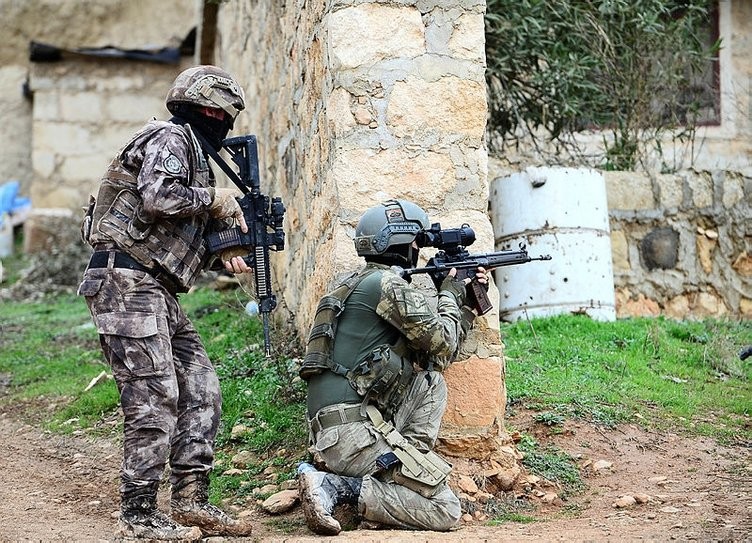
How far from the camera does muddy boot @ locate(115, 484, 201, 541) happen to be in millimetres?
4320

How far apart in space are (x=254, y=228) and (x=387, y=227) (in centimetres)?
58

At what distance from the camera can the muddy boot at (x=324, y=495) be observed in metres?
4.35

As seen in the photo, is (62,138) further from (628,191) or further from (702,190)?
(702,190)

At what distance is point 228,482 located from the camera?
17.3ft

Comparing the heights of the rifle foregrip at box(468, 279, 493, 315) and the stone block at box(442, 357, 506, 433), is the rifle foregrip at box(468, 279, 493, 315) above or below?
above

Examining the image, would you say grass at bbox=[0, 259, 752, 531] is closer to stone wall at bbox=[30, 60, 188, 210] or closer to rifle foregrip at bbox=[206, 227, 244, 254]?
rifle foregrip at bbox=[206, 227, 244, 254]

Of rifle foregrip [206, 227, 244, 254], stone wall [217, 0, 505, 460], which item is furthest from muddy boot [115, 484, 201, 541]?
stone wall [217, 0, 505, 460]

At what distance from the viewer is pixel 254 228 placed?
15.4 feet

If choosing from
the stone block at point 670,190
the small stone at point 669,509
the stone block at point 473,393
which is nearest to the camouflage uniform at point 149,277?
the stone block at point 473,393

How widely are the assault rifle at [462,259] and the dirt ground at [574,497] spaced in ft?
3.30

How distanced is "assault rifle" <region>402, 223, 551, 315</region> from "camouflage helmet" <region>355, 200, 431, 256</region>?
8 cm

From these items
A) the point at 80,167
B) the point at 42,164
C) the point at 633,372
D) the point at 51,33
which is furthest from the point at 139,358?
the point at 51,33

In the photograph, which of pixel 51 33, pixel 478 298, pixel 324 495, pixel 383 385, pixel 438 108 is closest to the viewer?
pixel 324 495

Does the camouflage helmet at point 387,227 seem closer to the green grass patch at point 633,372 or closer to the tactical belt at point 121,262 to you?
the tactical belt at point 121,262
